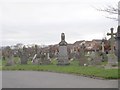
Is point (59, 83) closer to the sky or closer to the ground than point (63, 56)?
closer to the ground

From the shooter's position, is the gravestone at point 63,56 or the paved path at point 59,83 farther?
the gravestone at point 63,56

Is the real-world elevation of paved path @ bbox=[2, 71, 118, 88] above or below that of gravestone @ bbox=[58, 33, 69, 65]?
below

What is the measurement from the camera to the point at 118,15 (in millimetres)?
16125

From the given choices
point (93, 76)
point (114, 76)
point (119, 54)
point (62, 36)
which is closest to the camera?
point (114, 76)

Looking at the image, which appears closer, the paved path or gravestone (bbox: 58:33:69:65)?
the paved path

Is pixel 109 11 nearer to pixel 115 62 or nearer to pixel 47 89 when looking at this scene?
pixel 47 89

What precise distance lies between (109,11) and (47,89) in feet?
17.8

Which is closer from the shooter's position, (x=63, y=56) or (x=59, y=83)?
(x=59, y=83)

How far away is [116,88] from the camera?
13070 mm

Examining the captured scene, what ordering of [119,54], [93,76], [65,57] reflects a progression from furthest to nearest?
1. [65,57]
2. [119,54]
3. [93,76]

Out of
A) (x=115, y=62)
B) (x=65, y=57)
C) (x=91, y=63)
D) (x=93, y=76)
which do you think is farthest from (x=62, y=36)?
(x=93, y=76)

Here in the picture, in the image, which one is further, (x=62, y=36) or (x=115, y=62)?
(x=62, y=36)

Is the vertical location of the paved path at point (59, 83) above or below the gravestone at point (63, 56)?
below

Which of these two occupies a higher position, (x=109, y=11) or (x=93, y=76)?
(x=109, y=11)
